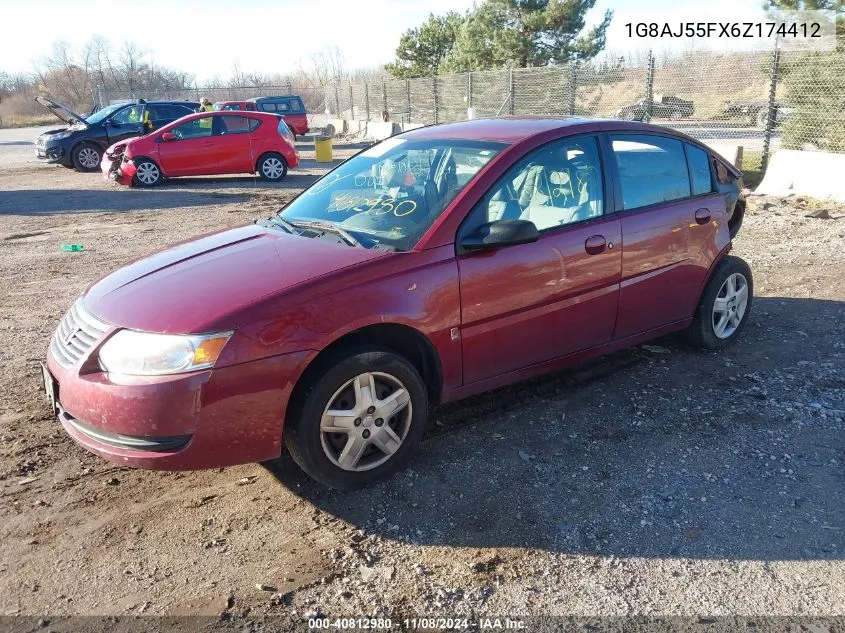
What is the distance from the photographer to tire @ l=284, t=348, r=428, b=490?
308 cm

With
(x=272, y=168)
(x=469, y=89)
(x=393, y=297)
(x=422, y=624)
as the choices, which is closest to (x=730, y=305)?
(x=393, y=297)

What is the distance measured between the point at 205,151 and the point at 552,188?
498 inches

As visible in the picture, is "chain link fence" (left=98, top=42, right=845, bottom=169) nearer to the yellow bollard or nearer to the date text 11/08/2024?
the yellow bollard

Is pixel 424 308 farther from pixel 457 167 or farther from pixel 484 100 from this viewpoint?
pixel 484 100

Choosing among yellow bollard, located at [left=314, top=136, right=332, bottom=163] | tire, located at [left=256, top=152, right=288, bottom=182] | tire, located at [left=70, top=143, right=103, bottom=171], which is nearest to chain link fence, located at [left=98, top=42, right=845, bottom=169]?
yellow bollard, located at [left=314, top=136, right=332, bottom=163]

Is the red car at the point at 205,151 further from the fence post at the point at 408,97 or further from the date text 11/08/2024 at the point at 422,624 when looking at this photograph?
the date text 11/08/2024 at the point at 422,624

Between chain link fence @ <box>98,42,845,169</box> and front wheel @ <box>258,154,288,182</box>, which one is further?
front wheel @ <box>258,154,288,182</box>

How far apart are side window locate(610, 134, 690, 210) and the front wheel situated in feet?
40.7

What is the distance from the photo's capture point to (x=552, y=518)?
312 cm

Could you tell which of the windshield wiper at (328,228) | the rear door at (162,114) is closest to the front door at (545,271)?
the windshield wiper at (328,228)

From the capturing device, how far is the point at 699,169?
486cm

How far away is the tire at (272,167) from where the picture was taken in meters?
15.7

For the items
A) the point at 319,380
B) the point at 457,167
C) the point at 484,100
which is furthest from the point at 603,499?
the point at 484,100

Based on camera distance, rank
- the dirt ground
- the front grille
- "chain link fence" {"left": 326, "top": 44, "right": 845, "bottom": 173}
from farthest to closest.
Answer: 1. "chain link fence" {"left": 326, "top": 44, "right": 845, "bottom": 173}
2. the front grille
3. the dirt ground
